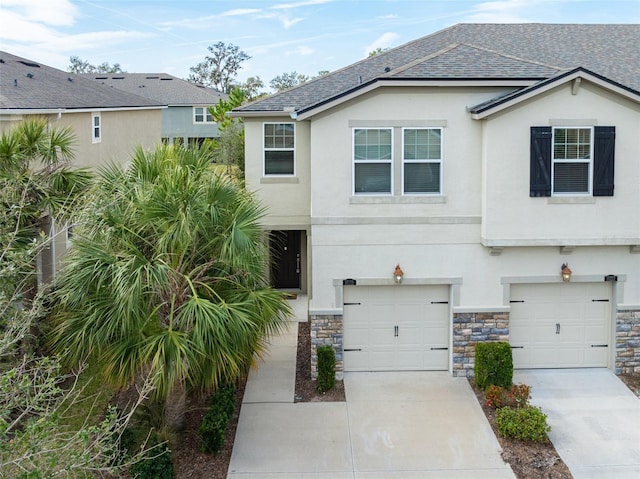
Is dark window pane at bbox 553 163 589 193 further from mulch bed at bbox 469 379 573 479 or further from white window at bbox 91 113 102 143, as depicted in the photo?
white window at bbox 91 113 102 143

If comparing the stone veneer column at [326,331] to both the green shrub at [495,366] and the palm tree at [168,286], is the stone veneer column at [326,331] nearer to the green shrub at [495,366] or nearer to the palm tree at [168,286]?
the palm tree at [168,286]

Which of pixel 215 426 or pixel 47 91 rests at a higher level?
pixel 47 91

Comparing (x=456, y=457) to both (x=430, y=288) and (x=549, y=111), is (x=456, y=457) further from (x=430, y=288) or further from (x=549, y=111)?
(x=549, y=111)

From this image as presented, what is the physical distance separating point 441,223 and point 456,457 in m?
4.96

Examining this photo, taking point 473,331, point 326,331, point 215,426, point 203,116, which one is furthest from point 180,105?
point 215,426

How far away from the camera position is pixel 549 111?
13016 millimetres

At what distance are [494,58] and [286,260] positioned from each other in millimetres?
9532

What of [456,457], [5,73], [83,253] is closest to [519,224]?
[456,457]

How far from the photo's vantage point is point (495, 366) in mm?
12914

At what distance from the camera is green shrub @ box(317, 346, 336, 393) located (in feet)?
43.2

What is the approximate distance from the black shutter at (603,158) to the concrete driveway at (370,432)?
16.3 feet

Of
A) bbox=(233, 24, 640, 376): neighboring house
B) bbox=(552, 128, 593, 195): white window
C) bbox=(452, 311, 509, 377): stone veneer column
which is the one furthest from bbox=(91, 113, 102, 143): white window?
bbox=(552, 128, 593, 195): white window

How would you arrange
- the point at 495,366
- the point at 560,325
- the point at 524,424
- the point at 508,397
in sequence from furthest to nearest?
the point at 560,325 < the point at 495,366 < the point at 508,397 < the point at 524,424

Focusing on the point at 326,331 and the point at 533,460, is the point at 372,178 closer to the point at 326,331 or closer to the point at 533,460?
the point at 326,331
